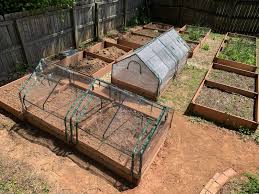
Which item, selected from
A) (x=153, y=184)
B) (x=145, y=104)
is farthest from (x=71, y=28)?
(x=153, y=184)

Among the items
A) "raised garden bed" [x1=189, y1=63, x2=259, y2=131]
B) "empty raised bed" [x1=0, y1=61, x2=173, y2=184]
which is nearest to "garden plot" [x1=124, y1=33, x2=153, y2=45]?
"raised garden bed" [x1=189, y1=63, x2=259, y2=131]

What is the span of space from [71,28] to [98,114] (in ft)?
18.0

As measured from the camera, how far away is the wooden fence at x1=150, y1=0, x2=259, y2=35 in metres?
14.6

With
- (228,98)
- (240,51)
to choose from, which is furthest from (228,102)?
(240,51)

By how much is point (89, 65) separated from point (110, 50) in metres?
1.64

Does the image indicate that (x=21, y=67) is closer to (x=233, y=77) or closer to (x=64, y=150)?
(x=64, y=150)

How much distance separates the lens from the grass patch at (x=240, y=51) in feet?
38.2

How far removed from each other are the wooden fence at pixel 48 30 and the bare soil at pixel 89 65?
1.35 meters

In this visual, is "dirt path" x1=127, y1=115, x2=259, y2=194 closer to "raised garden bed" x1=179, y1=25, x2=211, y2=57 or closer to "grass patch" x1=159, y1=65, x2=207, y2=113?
"grass patch" x1=159, y1=65, x2=207, y2=113

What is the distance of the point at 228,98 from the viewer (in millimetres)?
8820

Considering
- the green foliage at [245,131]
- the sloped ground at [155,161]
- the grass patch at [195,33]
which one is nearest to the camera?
the sloped ground at [155,161]

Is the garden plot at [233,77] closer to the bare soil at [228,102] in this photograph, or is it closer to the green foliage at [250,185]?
the bare soil at [228,102]

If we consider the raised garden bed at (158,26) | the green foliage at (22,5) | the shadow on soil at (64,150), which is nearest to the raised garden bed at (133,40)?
the raised garden bed at (158,26)

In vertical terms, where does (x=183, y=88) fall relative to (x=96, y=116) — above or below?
below
